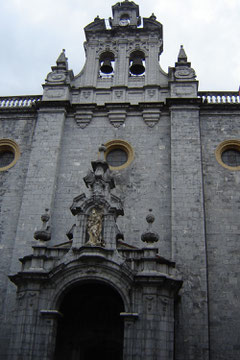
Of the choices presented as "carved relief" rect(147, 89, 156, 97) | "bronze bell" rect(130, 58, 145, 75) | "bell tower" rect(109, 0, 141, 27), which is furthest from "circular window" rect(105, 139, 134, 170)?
"bell tower" rect(109, 0, 141, 27)

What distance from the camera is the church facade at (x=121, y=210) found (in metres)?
13.6

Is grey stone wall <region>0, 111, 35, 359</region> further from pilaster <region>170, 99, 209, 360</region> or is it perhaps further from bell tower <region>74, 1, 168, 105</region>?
pilaster <region>170, 99, 209, 360</region>

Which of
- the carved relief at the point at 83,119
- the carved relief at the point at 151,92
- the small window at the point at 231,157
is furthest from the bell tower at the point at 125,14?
the small window at the point at 231,157

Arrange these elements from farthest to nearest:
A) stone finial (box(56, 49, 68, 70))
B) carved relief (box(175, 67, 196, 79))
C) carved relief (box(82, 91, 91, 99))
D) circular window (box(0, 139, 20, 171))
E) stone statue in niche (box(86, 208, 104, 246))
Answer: stone finial (box(56, 49, 68, 70)) → carved relief (box(82, 91, 91, 99)) → carved relief (box(175, 67, 196, 79)) → circular window (box(0, 139, 20, 171)) → stone statue in niche (box(86, 208, 104, 246))

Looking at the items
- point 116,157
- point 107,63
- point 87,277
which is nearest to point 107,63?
point 107,63

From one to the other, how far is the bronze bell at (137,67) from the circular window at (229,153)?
7.09m

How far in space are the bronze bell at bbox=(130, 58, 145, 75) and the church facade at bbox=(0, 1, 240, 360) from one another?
7 cm

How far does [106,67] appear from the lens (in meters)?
23.7

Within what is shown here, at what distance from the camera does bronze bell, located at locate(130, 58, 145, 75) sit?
23312 millimetres

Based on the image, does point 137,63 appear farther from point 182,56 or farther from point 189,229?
point 189,229

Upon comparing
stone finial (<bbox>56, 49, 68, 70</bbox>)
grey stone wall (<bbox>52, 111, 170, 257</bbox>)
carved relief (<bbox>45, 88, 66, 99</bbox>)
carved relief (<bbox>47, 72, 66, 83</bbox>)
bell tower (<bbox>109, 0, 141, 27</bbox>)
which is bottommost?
grey stone wall (<bbox>52, 111, 170, 257</bbox>)

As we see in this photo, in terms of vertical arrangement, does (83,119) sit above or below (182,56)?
below

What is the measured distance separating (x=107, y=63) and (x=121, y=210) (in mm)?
11825

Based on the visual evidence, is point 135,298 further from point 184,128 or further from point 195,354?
point 184,128
